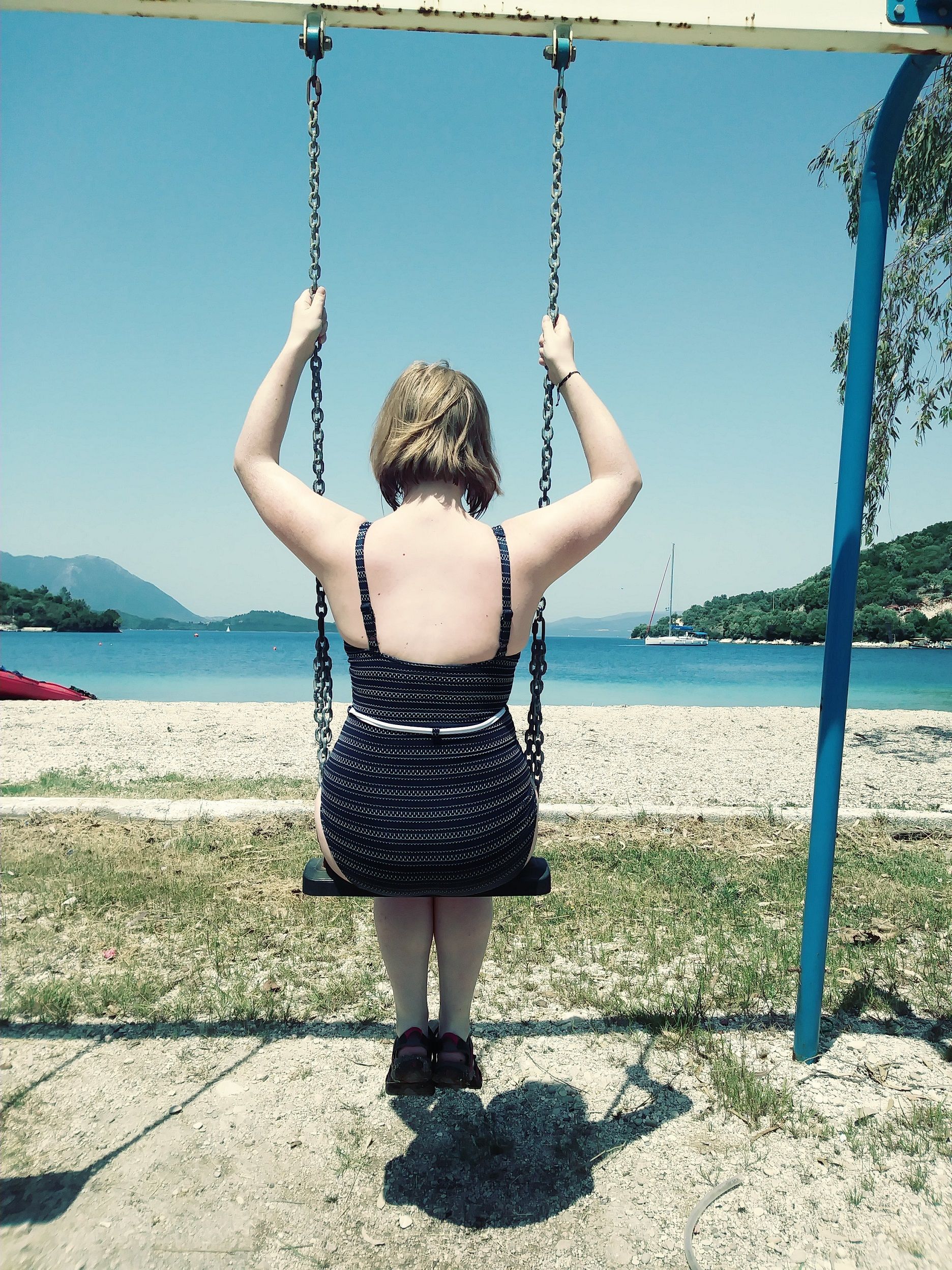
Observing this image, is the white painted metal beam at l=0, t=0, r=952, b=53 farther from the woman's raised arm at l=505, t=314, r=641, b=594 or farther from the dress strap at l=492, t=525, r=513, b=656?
the dress strap at l=492, t=525, r=513, b=656

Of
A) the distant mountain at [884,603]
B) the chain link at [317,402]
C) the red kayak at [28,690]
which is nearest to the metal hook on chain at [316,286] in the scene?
the chain link at [317,402]

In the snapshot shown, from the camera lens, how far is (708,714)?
44.9 feet

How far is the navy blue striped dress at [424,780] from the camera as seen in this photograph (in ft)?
5.63

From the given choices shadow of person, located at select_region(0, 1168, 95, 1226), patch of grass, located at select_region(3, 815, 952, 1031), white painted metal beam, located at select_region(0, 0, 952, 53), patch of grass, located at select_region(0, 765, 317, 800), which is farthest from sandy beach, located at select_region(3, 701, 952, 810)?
white painted metal beam, located at select_region(0, 0, 952, 53)

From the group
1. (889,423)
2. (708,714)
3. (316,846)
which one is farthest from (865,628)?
(316,846)

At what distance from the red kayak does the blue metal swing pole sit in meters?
15.9

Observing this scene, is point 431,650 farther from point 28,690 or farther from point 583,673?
point 583,673

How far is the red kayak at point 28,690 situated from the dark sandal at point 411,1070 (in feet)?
52.0

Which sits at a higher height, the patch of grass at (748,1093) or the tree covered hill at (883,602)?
the tree covered hill at (883,602)

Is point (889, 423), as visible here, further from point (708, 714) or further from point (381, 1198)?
point (381, 1198)

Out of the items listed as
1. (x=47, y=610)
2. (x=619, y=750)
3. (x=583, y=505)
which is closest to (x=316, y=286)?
(x=583, y=505)

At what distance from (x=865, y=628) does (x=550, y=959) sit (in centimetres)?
6953

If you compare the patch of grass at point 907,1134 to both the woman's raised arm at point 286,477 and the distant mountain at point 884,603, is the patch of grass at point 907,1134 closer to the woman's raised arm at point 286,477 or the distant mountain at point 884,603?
the woman's raised arm at point 286,477

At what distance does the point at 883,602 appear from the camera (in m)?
59.7
